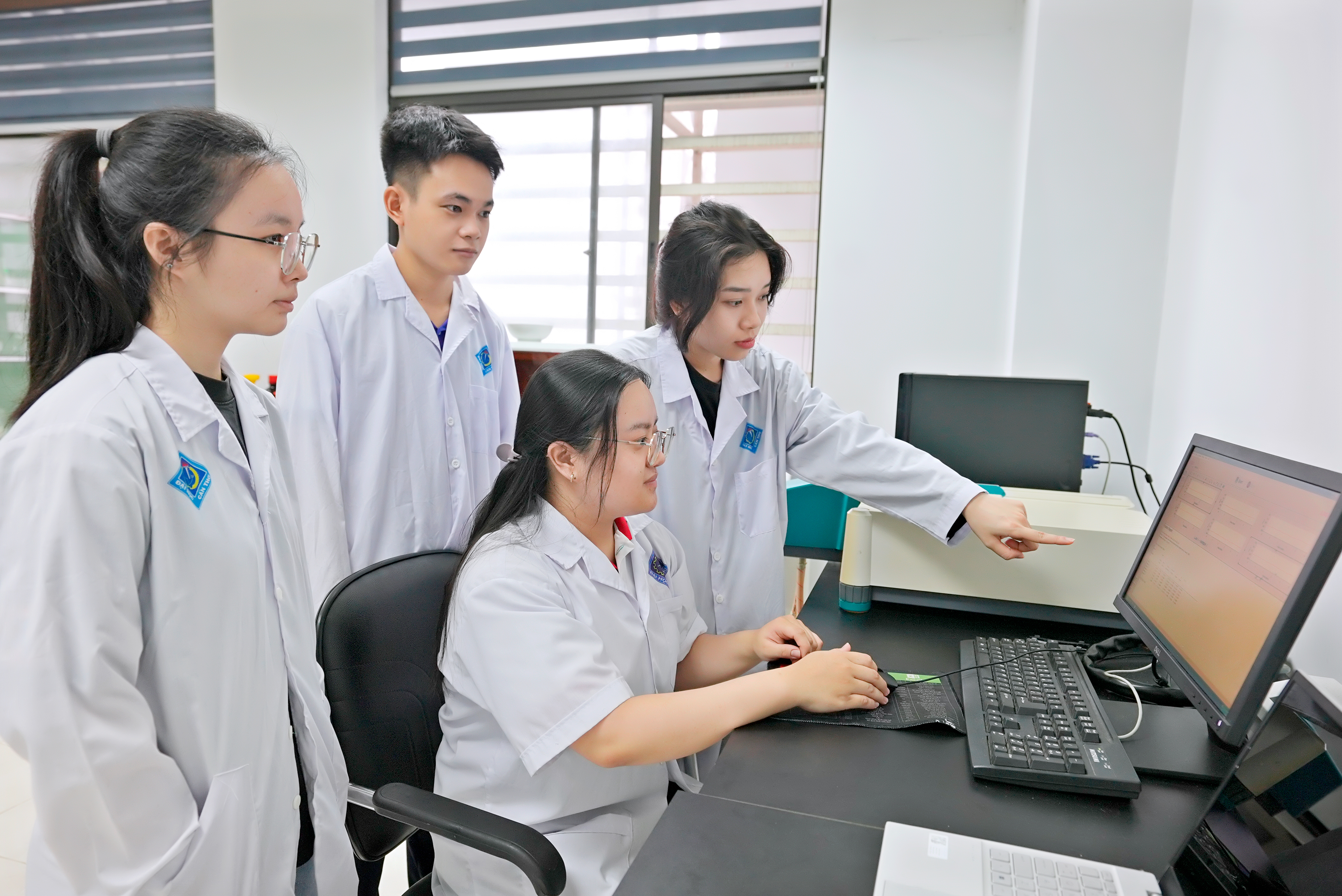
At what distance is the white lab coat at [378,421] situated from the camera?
1.61 m

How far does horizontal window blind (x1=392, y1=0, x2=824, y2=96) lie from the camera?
295 centimetres

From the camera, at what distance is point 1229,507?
98cm

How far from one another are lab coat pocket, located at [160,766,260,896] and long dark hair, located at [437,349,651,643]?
298 mm

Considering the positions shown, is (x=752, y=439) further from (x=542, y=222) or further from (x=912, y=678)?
(x=542, y=222)

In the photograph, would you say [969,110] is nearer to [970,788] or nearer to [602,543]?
[602,543]

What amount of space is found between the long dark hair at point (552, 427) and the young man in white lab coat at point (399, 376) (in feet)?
1.75

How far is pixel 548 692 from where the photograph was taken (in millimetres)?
960

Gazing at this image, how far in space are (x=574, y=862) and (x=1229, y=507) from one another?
2.97ft

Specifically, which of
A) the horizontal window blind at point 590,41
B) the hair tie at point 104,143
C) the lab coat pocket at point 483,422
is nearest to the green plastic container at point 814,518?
the lab coat pocket at point 483,422

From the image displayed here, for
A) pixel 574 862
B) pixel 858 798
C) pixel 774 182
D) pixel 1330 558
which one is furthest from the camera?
pixel 774 182

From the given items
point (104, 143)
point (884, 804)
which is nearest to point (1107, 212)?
point (884, 804)

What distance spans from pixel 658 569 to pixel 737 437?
0.42 meters

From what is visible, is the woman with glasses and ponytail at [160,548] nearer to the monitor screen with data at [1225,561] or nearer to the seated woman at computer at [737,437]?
the seated woman at computer at [737,437]

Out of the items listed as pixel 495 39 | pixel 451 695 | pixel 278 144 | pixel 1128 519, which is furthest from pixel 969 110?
pixel 451 695
